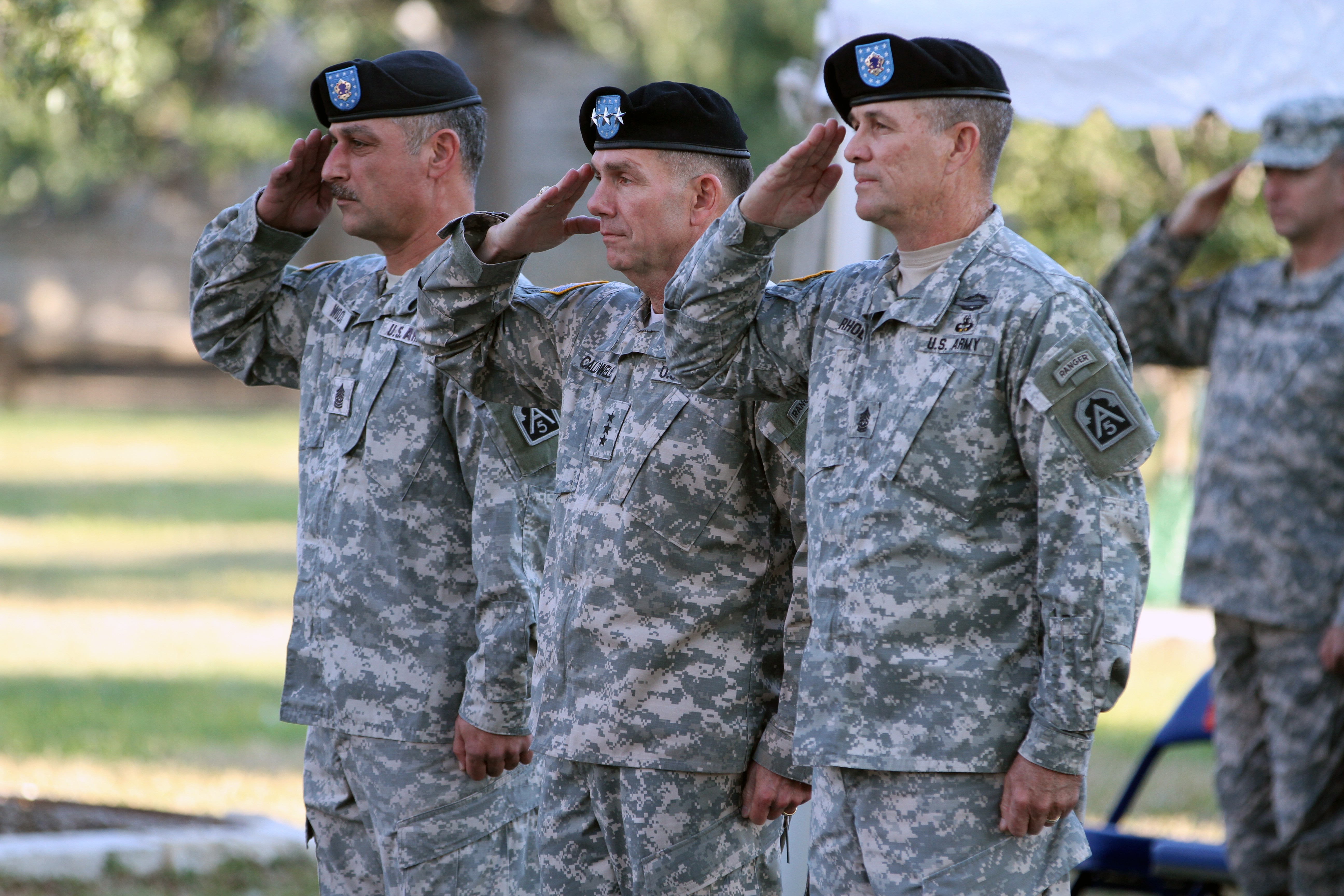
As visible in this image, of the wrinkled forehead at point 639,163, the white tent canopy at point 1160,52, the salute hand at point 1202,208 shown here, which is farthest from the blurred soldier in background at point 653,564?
the salute hand at point 1202,208

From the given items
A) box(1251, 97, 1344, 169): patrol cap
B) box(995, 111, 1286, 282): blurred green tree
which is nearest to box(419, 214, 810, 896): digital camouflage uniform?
box(1251, 97, 1344, 169): patrol cap

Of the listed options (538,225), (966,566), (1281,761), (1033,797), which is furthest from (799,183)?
(1281,761)

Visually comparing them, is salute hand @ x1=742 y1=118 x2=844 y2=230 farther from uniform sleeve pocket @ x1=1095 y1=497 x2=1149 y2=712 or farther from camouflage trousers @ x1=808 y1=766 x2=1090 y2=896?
camouflage trousers @ x1=808 y1=766 x2=1090 y2=896

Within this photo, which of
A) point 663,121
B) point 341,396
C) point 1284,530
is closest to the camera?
point 663,121

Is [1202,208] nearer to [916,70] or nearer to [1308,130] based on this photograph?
[1308,130]

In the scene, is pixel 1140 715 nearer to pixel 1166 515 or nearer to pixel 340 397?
pixel 1166 515

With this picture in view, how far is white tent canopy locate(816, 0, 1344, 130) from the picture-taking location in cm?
479

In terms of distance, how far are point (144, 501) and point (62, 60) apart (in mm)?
11434

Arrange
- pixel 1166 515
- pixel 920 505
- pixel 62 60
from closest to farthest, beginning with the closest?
pixel 920 505
pixel 62 60
pixel 1166 515

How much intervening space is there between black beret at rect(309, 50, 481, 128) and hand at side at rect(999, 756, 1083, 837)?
199cm

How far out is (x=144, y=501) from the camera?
1616 cm

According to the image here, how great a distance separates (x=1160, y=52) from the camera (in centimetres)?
485

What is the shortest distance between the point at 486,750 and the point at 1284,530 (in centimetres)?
267

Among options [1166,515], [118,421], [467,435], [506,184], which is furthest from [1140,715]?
[506,184]
